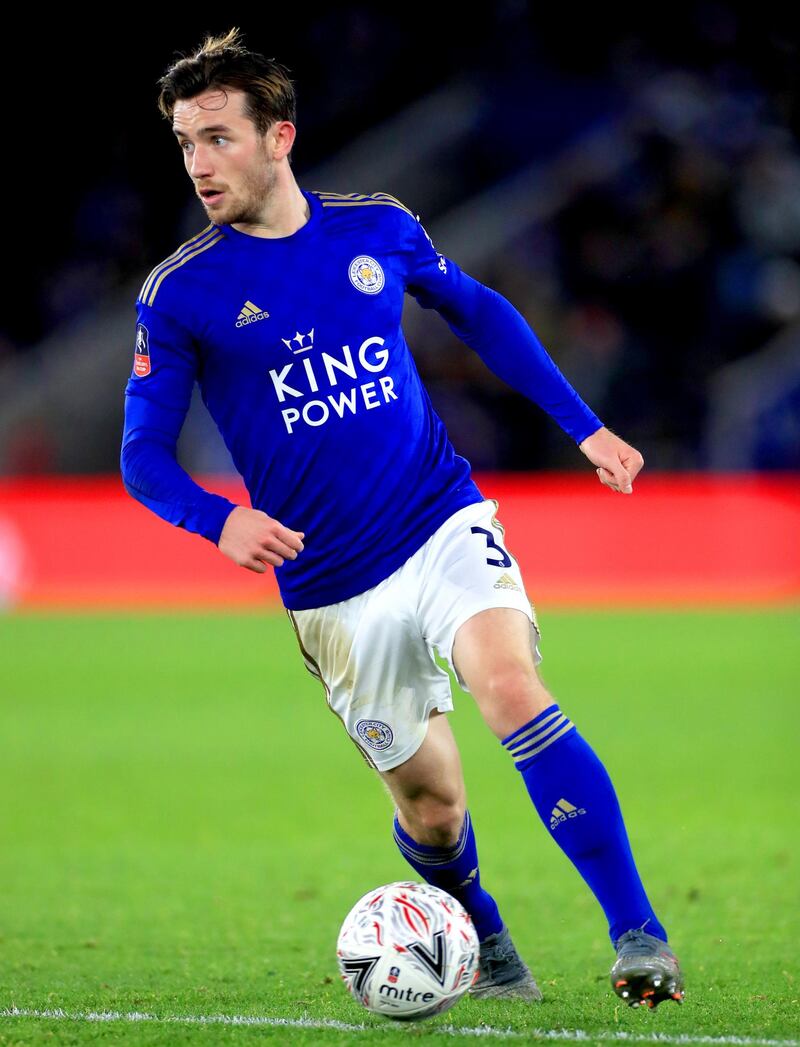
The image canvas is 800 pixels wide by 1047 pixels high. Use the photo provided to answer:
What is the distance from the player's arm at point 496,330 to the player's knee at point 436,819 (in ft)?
3.43

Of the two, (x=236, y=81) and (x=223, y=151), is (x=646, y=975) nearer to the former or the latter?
(x=223, y=151)

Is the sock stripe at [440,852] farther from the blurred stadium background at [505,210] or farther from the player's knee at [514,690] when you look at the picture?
the blurred stadium background at [505,210]

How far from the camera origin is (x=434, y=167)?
2319 centimetres

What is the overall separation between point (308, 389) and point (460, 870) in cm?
149

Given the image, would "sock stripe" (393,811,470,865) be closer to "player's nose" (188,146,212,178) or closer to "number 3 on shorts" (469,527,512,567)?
"number 3 on shorts" (469,527,512,567)

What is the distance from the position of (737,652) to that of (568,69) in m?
11.8

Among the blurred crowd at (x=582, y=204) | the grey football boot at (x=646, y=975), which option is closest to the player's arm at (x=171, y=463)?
the grey football boot at (x=646, y=975)

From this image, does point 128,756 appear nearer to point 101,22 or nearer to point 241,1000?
point 241,1000

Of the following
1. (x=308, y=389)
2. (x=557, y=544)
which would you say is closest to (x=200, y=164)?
(x=308, y=389)

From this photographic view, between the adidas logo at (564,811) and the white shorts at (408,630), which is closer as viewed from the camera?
the adidas logo at (564,811)

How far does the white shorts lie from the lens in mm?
4219

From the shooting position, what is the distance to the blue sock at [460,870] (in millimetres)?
4617

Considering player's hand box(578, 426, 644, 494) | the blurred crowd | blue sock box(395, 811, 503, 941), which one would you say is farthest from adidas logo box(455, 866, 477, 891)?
the blurred crowd

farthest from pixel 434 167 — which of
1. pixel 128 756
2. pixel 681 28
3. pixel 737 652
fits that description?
pixel 128 756
